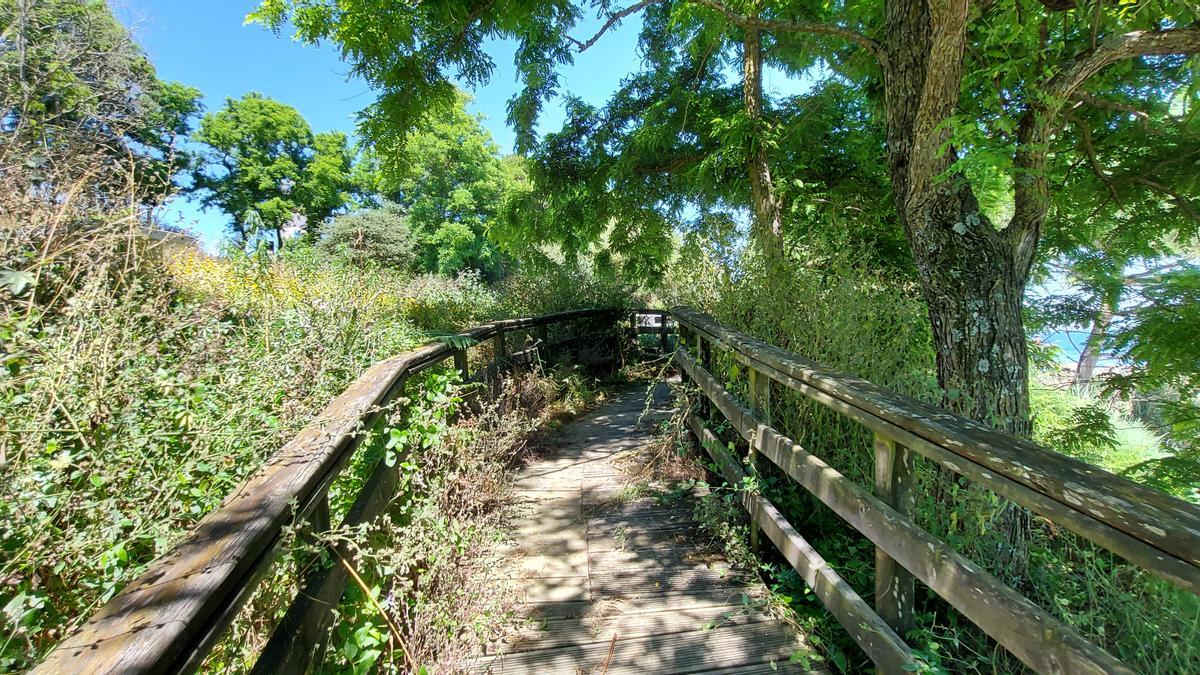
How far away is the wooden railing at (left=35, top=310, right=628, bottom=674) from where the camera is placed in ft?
2.02

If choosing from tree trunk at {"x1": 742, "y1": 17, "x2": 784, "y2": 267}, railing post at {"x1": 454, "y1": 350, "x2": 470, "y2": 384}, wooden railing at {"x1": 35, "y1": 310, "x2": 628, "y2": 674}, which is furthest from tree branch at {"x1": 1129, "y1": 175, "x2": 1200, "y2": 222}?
wooden railing at {"x1": 35, "y1": 310, "x2": 628, "y2": 674}

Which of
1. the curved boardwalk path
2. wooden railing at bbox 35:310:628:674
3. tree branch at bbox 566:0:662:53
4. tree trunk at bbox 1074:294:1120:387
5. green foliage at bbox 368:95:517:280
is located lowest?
the curved boardwalk path

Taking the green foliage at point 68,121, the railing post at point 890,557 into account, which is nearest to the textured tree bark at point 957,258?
the railing post at point 890,557

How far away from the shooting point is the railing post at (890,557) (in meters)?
1.49

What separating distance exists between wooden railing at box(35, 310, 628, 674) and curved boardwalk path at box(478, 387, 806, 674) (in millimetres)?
952

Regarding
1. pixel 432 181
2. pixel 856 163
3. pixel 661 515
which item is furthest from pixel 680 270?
pixel 432 181

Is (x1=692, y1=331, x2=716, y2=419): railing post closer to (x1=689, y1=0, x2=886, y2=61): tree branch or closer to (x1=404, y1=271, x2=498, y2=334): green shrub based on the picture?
(x1=689, y1=0, x2=886, y2=61): tree branch

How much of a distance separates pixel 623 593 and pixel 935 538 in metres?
1.52

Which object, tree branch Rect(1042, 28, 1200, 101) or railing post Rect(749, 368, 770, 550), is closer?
tree branch Rect(1042, 28, 1200, 101)

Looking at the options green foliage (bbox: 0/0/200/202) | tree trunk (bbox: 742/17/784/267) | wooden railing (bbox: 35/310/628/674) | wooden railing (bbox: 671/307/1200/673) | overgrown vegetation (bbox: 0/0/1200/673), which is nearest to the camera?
wooden railing (bbox: 35/310/628/674)

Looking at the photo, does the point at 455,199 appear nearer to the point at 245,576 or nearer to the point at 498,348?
the point at 498,348

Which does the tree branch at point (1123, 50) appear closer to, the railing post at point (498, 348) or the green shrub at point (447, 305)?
the railing post at point (498, 348)

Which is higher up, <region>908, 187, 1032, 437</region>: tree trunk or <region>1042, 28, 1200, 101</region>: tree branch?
<region>1042, 28, 1200, 101</region>: tree branch

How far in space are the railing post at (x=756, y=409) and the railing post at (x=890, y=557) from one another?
894 millimetres
